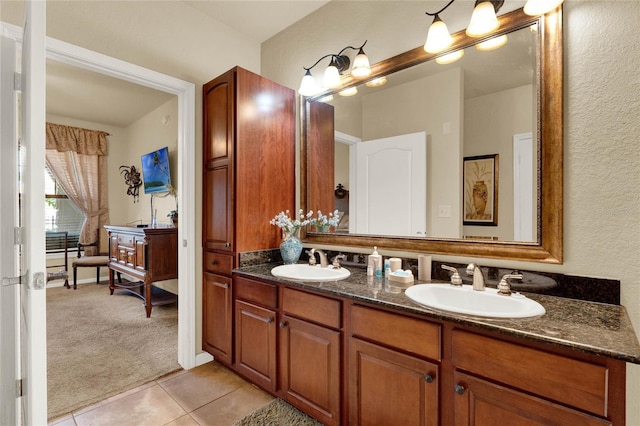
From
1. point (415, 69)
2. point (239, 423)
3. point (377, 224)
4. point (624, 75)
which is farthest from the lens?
point (377, 224)

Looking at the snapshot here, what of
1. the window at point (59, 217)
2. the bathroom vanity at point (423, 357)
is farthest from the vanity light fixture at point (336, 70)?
the window at point (59, 217)

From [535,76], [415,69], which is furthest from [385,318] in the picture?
[415,69]

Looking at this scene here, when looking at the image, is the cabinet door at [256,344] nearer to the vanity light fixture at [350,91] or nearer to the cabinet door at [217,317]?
the cabinet door at [217,317]

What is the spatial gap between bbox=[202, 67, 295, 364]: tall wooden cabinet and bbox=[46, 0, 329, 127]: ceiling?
584mm

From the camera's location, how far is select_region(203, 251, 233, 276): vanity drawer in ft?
7.22

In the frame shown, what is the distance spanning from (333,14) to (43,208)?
2.19 meters

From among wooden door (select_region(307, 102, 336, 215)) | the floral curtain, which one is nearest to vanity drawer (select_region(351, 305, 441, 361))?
wooden door (select_region(307, 102, 336, 215))

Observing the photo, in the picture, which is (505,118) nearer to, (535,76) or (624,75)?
(535,76)

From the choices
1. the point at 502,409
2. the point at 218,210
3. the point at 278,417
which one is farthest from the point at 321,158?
the point at 502,409

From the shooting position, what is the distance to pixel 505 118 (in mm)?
1575

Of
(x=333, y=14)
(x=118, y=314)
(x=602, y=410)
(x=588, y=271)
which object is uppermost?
(x=333, y=14)

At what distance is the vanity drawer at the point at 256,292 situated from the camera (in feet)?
6.11

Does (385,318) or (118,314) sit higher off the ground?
(385,318)

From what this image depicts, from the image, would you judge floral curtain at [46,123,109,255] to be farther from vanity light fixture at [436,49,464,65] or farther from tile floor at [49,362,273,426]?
vanity light fixture at [436,49,464,65]
